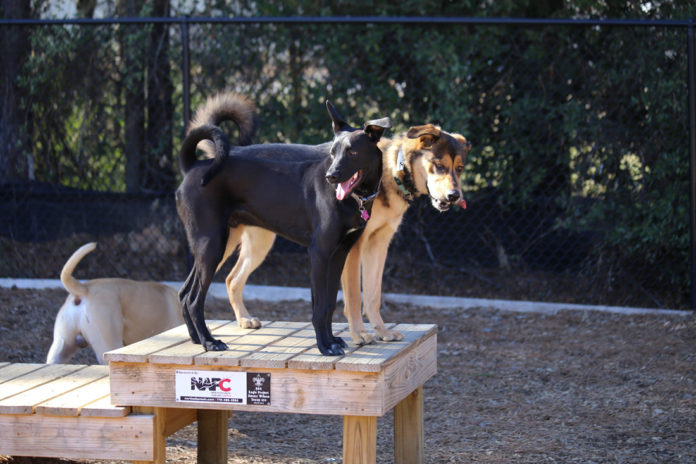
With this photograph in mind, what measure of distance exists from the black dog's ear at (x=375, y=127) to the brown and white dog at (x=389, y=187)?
177 millimetres

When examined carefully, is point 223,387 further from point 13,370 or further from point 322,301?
point 13,370

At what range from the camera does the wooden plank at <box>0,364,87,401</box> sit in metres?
3.88

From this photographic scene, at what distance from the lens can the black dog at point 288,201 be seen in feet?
11.5

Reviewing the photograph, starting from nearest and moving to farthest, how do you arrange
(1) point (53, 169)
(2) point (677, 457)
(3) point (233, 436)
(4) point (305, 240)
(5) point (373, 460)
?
(5) point (373, 460), (4) point (305, 240), (2) point (677, 457), (3) point (233, 436), (1) point (53, 169)

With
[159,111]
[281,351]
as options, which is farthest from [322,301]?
[159,111]

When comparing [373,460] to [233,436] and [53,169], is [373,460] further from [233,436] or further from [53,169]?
[53,169]

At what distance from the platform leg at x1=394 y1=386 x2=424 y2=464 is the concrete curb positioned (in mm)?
3760

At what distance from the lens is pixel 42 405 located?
361 cm

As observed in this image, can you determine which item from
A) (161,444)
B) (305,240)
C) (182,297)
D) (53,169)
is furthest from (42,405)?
(53,169)

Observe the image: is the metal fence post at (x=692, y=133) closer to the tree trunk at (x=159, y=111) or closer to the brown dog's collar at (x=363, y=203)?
the brown dog's collar at (x=363, y=203)

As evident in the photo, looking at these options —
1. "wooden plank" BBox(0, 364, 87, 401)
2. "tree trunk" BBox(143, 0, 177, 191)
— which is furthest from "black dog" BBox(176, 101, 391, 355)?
"tree trunk" BBox(143, 0, 177, 191)

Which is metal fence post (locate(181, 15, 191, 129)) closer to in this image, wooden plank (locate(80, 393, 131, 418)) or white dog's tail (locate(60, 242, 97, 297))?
white dog's tail (locate(60, 242, 97, 297))

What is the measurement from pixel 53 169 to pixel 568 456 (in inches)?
254

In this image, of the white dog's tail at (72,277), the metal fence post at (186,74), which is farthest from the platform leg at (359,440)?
the metal fence post at (186,74)
